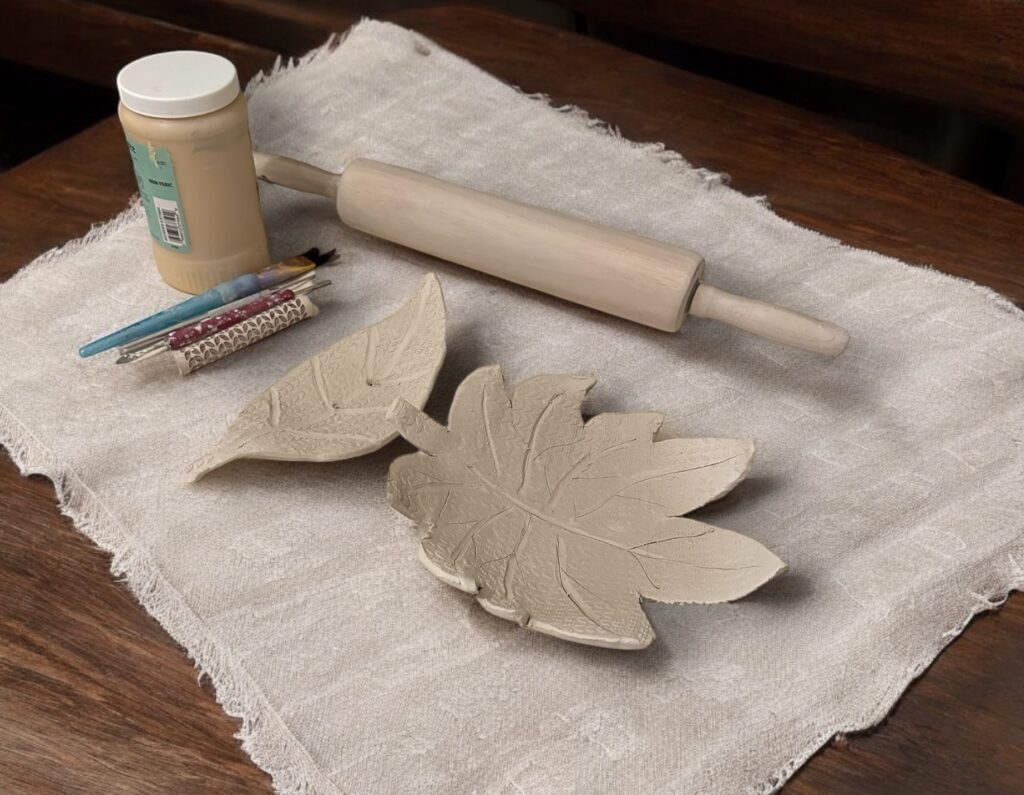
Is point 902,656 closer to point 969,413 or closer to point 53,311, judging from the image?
point 969,413

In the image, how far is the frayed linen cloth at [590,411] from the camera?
59 cm

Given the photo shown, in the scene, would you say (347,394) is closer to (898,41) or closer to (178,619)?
(178,619)

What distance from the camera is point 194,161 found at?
79 cm

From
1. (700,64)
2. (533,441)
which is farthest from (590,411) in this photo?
(700,64)

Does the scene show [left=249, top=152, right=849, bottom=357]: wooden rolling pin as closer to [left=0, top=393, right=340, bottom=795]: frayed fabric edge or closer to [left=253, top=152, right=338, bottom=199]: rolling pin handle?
[left=253, top=152, right=338, bottom=199]: rolling pin handle

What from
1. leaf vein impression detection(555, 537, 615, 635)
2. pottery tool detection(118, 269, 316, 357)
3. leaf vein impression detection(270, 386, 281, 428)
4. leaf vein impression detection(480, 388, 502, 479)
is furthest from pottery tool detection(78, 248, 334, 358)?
leaf vein impression detection(555, 537, 615, 635)

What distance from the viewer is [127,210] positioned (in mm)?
963

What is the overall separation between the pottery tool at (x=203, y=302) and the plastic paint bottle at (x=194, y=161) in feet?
0.08

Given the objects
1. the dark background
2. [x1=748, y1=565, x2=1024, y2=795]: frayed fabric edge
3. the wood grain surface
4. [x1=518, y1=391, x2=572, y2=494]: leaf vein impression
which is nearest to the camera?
[x1=748, y1=565, x2=1024, y2=795]: frayed fabric edge

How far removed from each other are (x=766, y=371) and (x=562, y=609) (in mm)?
277

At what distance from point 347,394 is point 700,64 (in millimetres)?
980

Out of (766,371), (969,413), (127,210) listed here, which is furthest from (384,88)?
(969,413)

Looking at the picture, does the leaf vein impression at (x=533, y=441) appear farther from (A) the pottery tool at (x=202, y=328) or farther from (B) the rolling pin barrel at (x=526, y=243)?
Answer: (A) the pottery tool at (x=202, y=328)

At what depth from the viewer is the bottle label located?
2.59 ft
